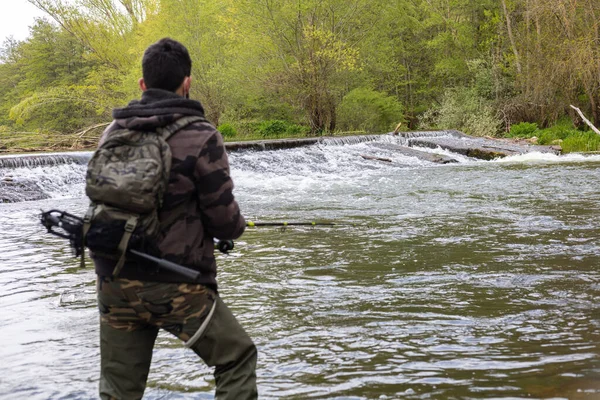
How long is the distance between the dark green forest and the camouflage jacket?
2102 cm

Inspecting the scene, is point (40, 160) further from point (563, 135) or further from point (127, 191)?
Result: point (563, 135)

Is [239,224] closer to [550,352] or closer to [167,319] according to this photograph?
[167,319]

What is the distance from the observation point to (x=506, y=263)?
5.97 meters

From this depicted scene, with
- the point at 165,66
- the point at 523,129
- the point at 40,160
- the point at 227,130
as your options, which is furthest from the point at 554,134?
the point at 165,66

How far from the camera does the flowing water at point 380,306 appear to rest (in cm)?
343

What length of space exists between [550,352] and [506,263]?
2382 millimetres

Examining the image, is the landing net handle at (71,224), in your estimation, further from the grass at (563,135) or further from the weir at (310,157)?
the grass at (563,135)

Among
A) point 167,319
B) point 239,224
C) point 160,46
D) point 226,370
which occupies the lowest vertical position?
point 226,370

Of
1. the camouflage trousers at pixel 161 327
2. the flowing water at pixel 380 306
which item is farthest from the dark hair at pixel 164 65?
the flowing water at pixel 380 306

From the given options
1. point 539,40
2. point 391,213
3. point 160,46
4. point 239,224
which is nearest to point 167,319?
point 239,224

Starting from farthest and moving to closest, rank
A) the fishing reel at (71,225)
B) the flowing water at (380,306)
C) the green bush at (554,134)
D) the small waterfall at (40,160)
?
1. the green bush at (554,134)
2. the small waterfall at (40,160)
3. the flowing water at (380,306)
4. the fishing reel at (71,225)

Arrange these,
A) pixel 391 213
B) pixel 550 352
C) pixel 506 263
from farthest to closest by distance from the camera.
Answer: pixel 391 213
pixel 506 263
pixel 550 352

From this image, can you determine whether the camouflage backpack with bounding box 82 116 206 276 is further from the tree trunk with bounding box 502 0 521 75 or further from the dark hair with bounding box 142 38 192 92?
the tree trunk with bounding box 502 0 521 75

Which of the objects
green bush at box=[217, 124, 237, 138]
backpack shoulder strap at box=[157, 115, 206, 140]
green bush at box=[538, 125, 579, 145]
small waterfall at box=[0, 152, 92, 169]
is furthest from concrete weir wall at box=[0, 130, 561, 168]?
backpack shoulder strap at box=[157, 115, 206, 140]
